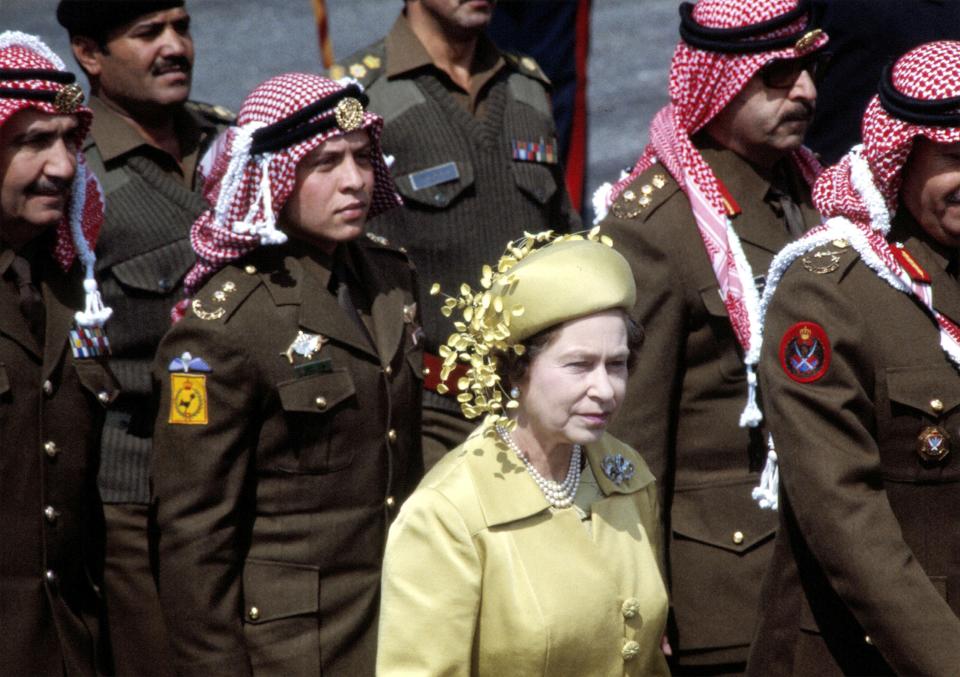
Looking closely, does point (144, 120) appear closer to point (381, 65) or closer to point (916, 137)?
point (381, 65)

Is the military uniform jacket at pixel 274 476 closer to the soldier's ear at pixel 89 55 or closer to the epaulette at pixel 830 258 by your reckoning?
the epaulette at pixel 830 258

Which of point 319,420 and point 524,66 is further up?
point 319,420

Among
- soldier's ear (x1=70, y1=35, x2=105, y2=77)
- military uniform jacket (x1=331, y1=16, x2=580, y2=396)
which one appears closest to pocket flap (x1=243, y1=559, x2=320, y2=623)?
military uniform jacket (x1=331, y1=16, x2=580, y2=396)

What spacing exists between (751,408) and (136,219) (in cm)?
200

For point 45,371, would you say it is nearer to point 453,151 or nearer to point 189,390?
point 189,390

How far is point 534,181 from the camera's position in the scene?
669 centimetres

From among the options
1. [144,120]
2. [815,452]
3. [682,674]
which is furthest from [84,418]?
[815,452]

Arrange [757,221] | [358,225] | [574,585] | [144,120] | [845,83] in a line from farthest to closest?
[845,83]
[144,120]
[757,221]
[358,225]
[574,585]

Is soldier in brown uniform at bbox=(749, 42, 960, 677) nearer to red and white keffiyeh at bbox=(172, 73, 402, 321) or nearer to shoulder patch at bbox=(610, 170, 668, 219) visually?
shoulder patch at bbox=(610, 170, 668, 219)

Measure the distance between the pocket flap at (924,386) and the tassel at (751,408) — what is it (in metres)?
0.92

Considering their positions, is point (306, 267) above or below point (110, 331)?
above

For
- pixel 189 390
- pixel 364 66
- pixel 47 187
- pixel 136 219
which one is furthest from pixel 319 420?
pixel 364 66

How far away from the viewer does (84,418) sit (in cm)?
548

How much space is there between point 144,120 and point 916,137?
278 cm
